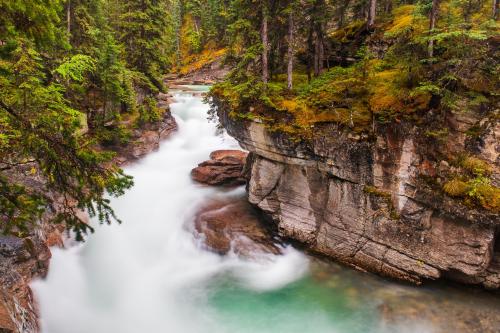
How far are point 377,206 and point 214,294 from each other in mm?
7110

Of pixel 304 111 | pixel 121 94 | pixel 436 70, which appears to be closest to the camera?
pixel 436 70

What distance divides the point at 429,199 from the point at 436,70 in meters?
A: 4.43

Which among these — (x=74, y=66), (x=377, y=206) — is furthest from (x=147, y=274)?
(x=377, y=206)

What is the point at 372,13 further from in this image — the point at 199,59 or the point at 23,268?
the point at 199,59

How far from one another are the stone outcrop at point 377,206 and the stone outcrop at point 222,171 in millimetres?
5388

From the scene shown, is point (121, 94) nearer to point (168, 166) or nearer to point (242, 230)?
point (168, 166)

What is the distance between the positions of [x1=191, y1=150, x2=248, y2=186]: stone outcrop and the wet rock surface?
262 cm

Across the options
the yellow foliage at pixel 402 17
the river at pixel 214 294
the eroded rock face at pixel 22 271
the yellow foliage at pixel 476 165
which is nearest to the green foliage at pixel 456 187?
the yellow foliage at pixel 476 165

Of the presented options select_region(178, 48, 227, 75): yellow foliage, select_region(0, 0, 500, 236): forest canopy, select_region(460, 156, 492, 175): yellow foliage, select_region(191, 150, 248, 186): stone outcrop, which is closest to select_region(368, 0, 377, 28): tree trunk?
select_region(0, 0, 500, 236): forest canopy

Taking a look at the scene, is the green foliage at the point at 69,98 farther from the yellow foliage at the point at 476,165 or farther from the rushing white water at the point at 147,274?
the yellow foliage at the point at 476,165

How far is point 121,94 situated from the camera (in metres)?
22.1

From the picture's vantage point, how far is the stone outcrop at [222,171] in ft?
67.6

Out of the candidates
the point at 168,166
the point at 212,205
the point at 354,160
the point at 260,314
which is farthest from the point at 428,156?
the point at 168,166

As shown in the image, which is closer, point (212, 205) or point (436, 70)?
point (436, 70)
